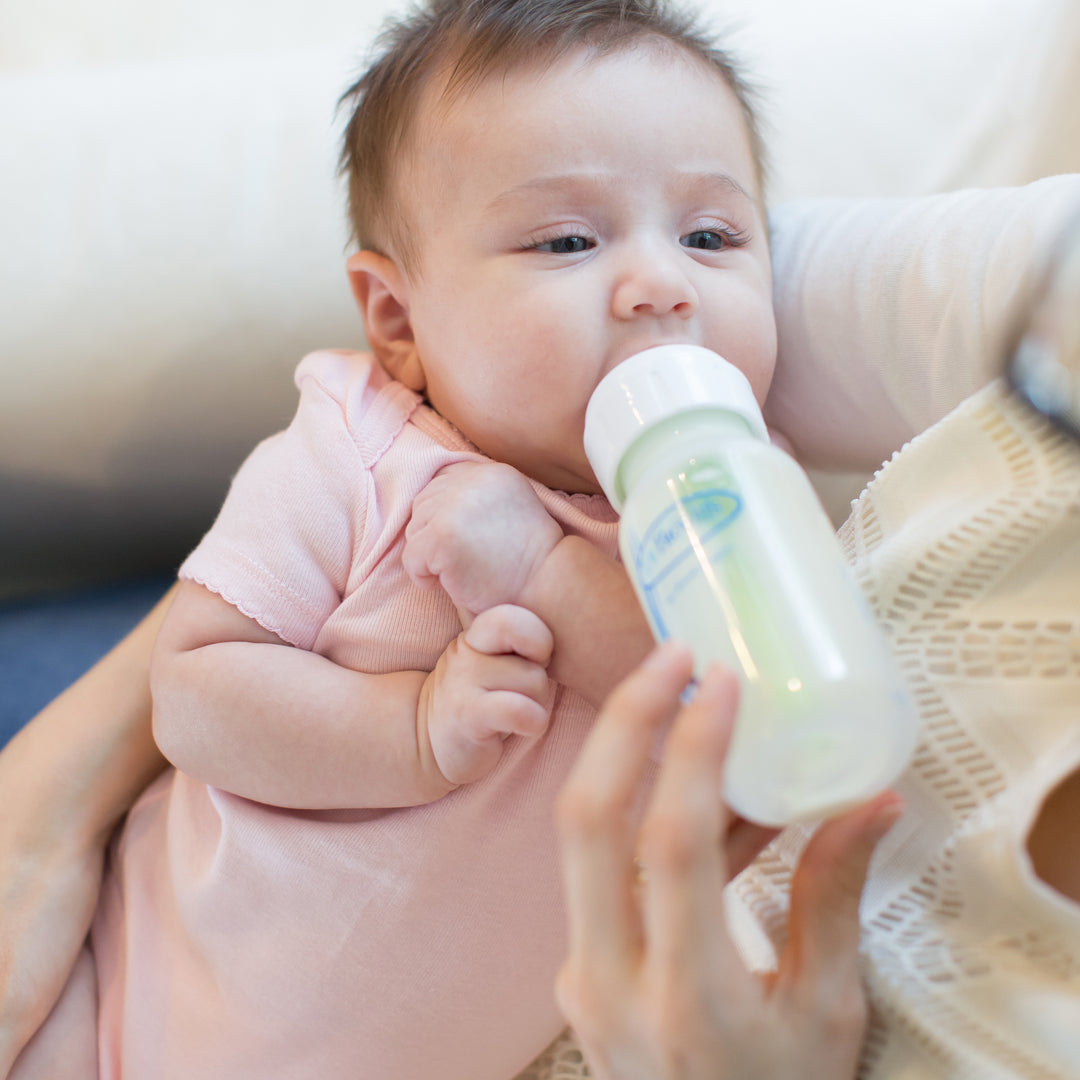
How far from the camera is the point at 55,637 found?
1.22 metres

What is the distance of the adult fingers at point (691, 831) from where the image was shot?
0.44m

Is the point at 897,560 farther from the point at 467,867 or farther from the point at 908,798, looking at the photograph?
the point at 467,867

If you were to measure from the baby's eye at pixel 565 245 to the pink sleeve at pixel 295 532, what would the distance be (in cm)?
22

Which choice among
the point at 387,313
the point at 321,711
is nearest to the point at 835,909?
the point at 321,711

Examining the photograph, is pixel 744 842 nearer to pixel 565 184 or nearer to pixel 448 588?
pixel 448 588

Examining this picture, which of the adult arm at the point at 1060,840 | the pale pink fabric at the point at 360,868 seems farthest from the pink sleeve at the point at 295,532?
the adult arm at the point at 1060,840

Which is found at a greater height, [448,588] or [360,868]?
[448,588]

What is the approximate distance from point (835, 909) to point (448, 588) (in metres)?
0.34

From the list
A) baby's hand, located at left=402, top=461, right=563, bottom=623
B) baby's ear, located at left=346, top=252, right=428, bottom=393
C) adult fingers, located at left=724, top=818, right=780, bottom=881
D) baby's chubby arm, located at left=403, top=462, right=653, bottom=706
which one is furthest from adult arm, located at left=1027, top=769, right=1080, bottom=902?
baby's ear, located at left=346, top=252, right=428, bottom=393

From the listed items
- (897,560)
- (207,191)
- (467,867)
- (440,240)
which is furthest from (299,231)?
(897,560)

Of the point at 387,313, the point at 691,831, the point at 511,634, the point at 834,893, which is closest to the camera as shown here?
the point at 691,831

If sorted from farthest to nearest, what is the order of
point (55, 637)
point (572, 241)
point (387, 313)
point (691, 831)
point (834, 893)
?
1. point (55, 637)
2. point (387, 313)
3. point (572, 241)
4. point (834, 893)
5. point (691, 831)

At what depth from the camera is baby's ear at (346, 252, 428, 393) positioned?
3.02 ft

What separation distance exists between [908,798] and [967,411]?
0.76 ft
